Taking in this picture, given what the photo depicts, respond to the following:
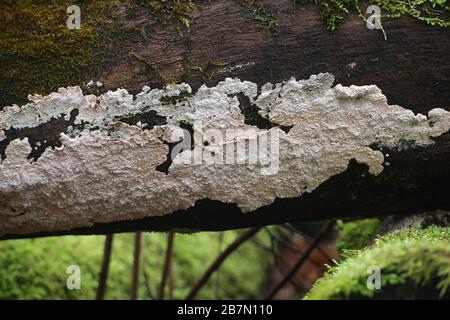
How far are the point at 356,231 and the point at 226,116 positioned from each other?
3.41 feet

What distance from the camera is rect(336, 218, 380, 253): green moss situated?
7.68ft

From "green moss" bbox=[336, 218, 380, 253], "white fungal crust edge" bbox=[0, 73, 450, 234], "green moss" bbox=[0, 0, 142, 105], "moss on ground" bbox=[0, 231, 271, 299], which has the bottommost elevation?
"moss on ground" bbox=[0, 231, 271, 299]

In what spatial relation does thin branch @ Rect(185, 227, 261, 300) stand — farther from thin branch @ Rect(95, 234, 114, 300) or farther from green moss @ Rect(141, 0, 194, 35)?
green moss @ Rect(141, 0, 194, 35)

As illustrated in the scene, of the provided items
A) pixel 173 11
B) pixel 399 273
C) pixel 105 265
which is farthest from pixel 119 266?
pixel 399 273

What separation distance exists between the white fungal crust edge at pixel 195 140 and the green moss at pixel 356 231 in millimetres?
676

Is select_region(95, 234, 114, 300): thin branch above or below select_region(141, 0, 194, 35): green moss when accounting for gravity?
below

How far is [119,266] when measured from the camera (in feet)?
11.2

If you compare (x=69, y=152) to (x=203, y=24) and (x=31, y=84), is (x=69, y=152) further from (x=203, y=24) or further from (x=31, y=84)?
(x=203, y=24)

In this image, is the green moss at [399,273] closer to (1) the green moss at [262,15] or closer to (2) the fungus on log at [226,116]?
(2) the fungus on log at [226,116]

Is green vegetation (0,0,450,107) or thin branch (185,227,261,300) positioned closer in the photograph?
green vegetation (0,0,450,107)

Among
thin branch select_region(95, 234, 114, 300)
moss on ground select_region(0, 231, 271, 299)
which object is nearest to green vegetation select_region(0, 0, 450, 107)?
thin branch select_region(95, 234, 114, 300)

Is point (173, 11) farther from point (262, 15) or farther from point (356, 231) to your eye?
point (356, 231)

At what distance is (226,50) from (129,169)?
471 millimetres
